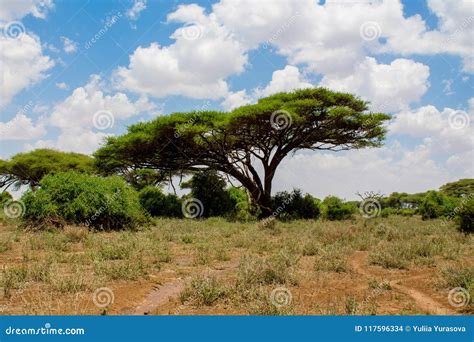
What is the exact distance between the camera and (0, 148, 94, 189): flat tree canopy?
41.8 m

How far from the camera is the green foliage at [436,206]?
1087 inches

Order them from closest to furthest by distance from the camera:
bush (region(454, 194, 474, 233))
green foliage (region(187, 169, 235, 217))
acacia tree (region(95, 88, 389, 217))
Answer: bush (region(454, 194, 474, 233))
acacia tree (region(95, 88, 389, 217))
green foliage (region(187, 169, 235, 217))

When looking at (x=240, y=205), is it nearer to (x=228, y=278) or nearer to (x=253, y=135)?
(x=253, y=135)

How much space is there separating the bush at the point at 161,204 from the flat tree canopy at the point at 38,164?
1447 centimetres

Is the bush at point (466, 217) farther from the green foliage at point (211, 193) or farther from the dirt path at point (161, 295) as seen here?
the green foliage at point (211, 193)

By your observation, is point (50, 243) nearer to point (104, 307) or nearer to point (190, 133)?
point (104, 307)

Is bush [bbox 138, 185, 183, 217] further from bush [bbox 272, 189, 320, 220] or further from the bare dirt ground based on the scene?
the bare dirt ground

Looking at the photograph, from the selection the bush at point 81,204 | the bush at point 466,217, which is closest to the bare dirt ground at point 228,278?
the bush at point 81,204

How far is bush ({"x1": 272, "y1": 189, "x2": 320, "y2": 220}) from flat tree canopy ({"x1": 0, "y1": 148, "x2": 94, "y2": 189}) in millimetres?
19500

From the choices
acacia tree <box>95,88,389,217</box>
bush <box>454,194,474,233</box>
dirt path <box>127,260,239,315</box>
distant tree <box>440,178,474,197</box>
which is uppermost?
acacia tree <box>95,88,389,217</box>

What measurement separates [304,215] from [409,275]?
18.7 meters

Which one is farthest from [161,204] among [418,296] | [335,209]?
[418,296]

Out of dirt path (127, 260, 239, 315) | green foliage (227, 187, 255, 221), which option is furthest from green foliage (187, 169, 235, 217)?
dirt path (127, 260, 239, 315)

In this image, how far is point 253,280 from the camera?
7867 mm
